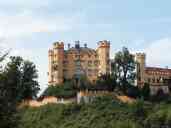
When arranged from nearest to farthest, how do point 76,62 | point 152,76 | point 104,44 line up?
point 76,62 → point 104,44 → point 152,76

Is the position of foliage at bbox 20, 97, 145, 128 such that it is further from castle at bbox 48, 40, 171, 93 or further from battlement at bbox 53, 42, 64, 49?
battlement at bbox 53, 42, 64, 49

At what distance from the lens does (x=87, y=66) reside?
66625mm

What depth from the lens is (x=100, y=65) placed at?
218 ft

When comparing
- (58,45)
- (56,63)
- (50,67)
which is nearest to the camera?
(56,63)

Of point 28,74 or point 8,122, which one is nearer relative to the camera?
point 8,122

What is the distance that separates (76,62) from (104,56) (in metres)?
2.75

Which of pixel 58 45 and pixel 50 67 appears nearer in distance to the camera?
pixel 58 45

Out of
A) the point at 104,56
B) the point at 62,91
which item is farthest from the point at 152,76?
the point at 62,91

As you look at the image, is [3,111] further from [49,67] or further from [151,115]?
[49,67]

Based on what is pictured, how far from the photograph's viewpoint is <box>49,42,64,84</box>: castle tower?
65188 millimetres

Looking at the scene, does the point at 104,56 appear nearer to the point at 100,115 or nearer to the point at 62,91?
the point at 62,91

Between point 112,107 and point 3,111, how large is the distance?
42.1m

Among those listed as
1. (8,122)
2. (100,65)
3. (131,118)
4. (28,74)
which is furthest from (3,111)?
(100,65)

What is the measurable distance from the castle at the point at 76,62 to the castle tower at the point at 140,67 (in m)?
3.12
